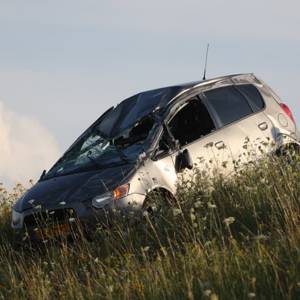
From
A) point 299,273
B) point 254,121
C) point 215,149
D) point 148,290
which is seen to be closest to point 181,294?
point 148,290

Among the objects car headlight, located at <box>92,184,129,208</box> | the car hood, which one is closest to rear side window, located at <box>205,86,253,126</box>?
the car hood

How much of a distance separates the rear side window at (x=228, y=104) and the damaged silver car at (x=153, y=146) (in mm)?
15

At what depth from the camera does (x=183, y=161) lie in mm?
9820

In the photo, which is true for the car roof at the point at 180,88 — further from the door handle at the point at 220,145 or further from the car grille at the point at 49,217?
the car grille at the point at 49,217

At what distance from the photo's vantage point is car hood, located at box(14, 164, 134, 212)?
9.51 meters

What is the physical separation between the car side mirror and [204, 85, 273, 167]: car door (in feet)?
2.86

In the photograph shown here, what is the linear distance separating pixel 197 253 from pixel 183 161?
3.06 meters

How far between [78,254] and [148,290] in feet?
8.78

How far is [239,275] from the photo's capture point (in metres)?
6.03

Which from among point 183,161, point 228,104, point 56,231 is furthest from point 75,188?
point 228,104

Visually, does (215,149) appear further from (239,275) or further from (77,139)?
(239,275)

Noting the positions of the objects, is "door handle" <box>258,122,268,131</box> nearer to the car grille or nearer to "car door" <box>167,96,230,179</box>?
"car door" <box>167,96,230,179</box>

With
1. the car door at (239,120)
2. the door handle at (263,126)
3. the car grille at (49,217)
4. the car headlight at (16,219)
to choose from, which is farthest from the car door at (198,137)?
the car headlight at (16,219)

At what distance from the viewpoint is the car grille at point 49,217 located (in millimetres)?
9500
